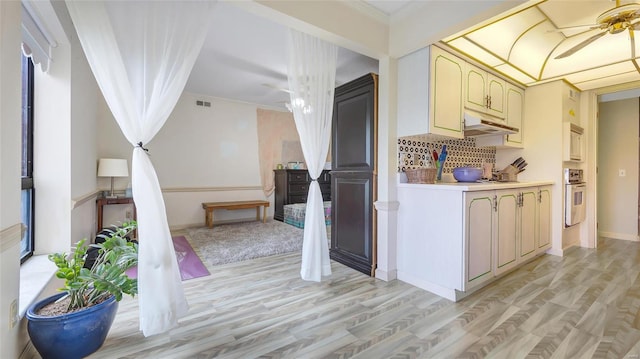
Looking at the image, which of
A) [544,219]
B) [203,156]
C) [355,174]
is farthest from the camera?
[203,156]

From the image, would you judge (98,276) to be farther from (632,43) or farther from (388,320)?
(632,43)

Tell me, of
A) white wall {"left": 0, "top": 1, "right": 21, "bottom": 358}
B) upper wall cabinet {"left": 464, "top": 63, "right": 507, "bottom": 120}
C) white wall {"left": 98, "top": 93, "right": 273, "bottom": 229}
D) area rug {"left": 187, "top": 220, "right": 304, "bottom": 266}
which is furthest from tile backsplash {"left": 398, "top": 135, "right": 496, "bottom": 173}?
white wall {"left": 98, "top": 93, "right": 273, "bottom": 229}

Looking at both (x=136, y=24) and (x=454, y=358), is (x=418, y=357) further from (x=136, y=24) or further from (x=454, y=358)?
(x=136, y=24)

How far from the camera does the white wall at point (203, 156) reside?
4875mm

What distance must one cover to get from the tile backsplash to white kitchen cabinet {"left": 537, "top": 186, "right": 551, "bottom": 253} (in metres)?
0.78

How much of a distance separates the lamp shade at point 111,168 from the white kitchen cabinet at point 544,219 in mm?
5245

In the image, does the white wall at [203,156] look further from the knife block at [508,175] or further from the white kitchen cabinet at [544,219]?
the white kitchen cabinet at [544,219]

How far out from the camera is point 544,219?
328cm

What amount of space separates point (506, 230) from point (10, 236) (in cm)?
351

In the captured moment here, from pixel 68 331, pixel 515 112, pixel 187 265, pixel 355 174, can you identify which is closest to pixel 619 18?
pixel 515 112

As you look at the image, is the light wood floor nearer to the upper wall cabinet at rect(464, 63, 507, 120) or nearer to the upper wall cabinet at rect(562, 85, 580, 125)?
the upper wall cabinet at rect(464, 63, 507, 120)

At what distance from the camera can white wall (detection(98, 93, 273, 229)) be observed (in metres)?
4.88

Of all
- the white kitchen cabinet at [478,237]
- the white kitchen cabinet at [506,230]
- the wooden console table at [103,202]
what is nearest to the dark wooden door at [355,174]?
the white kitchen cabinet at [478,237]

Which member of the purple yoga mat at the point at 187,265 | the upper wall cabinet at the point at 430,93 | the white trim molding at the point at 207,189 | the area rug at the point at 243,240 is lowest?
the purple yoga mat at the point at 187,265
